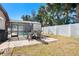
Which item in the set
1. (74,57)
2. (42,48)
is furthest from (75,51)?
(42,48)

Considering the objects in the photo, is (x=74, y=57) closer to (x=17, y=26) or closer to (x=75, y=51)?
(x=75, y=51)

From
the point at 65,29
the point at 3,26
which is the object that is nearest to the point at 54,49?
the point at 65,29

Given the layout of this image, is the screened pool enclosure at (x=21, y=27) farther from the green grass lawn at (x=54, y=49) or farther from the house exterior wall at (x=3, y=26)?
the green grass lawn at (x=54, y=49)

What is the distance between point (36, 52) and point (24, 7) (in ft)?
2.15

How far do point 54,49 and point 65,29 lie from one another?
33 cm

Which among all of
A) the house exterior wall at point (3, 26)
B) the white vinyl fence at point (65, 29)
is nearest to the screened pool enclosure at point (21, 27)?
the house exterior wall at point (3, 26)

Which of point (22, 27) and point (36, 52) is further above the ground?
point (22, 27)

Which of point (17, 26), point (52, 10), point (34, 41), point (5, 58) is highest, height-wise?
point (52, 10)

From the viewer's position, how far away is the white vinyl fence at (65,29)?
3443mm

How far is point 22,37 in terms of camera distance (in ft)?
11.2

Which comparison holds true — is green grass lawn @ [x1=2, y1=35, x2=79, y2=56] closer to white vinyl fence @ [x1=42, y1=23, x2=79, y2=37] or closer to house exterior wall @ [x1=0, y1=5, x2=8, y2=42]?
white vinyl fence @ [x1=42, y1=23, x2=79, y2=37]

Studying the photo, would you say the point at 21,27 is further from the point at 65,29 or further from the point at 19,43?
the point at 65,29

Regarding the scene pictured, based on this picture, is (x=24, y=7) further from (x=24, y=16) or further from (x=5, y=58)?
(x=5, y=58)

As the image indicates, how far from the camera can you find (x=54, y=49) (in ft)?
11.2
